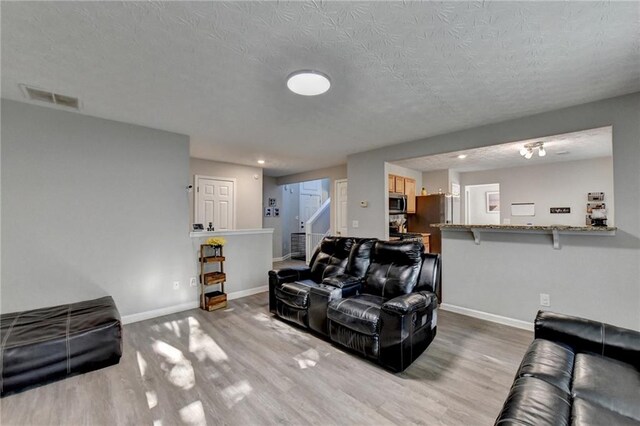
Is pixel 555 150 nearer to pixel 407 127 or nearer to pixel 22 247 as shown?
pixel 407 127

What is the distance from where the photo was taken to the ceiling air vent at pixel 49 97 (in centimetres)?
255

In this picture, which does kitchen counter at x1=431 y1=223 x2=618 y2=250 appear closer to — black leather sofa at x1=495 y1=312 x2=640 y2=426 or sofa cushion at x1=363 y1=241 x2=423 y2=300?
sofa cushion at x1=363 y1=241 x2=423 y2=300

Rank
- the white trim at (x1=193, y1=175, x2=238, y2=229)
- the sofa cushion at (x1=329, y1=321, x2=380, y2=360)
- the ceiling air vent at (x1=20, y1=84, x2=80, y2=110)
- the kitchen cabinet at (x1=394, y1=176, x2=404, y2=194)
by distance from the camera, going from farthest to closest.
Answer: the white trim at (x1=193, y1=175, x2=238, y2=229)
the kitchen cabinet at (x1=394, y1=176, x2=404, y2=194)
the ceiling air vent at (x1=20, y1=84, x2=80, y2=110)
the sofa cushion at (x1=329, y1=321, x2=380, y2=360)

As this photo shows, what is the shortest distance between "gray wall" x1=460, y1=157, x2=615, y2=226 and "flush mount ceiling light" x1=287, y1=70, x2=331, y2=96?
5874 mm

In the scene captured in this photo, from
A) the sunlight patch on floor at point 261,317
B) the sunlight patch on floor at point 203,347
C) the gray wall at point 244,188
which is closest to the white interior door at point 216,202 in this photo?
the gray wall at point 244,188

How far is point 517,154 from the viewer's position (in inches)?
193

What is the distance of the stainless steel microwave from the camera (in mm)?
5152

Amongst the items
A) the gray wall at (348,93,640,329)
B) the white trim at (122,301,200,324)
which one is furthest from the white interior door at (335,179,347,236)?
the white trim at (122,301,200,324)

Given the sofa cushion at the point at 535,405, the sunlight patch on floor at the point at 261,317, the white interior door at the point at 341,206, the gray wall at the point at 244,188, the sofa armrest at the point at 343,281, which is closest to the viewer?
the sofa cushion at the point at 535,405

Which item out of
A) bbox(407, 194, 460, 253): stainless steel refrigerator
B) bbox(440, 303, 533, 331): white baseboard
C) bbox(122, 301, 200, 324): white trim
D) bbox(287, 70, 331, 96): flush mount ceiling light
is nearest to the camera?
bbox(287, 70, 331, 96): flush mount ceiling light

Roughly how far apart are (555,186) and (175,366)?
741 centimetres

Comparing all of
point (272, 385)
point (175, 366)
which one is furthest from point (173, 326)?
point (272, 385)

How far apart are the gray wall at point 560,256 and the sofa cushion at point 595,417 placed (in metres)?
2.30

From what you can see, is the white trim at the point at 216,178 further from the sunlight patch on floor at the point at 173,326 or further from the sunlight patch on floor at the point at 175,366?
the sunlight patch on floor at the point at 175,366
